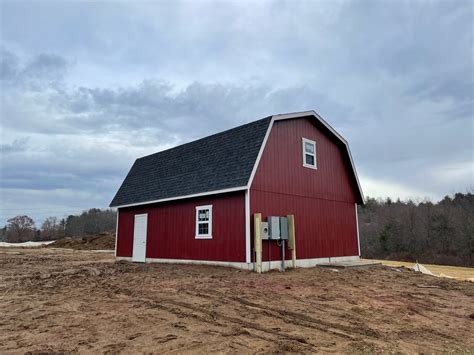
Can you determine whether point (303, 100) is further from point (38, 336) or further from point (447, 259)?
point (447, 259)

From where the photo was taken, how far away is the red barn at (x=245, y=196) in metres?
11.5

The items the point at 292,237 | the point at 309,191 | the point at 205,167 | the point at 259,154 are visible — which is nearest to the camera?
the point at 259,154

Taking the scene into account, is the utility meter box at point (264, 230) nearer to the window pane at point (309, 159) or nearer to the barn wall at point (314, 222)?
the barn wall at point (314, 222)

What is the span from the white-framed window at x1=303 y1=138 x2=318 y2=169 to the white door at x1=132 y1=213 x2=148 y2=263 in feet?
24.7

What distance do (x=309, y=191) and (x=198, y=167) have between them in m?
4.56

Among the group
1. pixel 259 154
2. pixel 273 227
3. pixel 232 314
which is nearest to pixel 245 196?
pixel 273 227

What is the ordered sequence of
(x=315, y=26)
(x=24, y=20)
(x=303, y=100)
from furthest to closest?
(x=303, y=100)
(x=315, y=26)
(x=24, y=20)

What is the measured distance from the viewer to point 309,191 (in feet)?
44.2

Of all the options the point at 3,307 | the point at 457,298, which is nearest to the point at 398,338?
the point at 457,298

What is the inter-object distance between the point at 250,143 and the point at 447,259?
989 inches

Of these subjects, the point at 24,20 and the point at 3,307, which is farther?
the point at 24,20

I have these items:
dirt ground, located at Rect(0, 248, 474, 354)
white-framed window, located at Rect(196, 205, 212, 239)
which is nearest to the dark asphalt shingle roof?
white-framed window, located at Rect(196, 205, 212, 239)

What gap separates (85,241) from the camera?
33.3 metres

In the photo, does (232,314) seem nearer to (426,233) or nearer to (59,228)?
(426,233)
